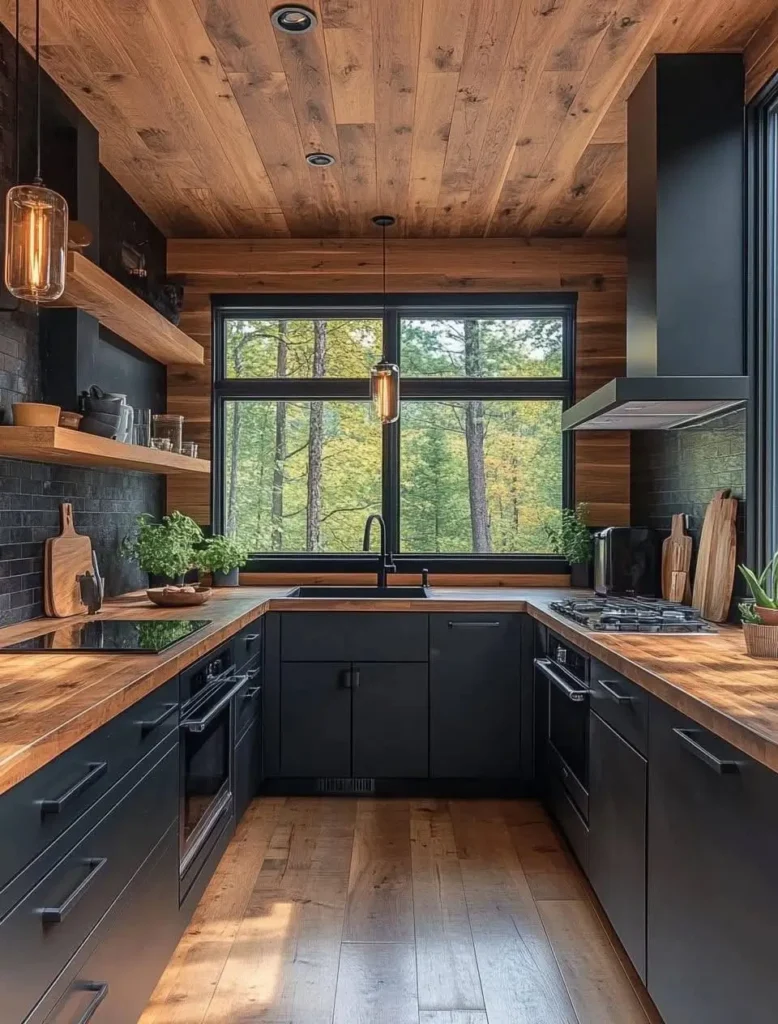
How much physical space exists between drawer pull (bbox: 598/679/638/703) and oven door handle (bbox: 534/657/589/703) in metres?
0.16

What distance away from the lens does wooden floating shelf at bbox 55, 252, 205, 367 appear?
2595 mm

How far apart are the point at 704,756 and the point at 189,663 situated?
1.36 metres

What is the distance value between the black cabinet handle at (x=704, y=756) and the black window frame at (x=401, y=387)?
2.58m

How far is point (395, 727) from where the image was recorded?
357 cm

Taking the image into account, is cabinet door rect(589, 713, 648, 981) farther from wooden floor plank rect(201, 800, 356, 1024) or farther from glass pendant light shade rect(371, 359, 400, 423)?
glass pendant light shade rect(371, 359, 400, 423)

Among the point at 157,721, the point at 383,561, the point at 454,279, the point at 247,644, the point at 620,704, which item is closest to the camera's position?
the point at 157,721

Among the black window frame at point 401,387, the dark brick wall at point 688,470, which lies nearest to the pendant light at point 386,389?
the black window frame at point 401,387

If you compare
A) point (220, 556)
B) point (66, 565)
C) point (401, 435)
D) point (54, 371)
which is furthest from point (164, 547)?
point (401, 435)

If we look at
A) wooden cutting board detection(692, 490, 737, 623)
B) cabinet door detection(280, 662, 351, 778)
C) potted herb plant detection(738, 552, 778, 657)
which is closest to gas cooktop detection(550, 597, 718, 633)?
wooden cutting board detection(692, 490, 737, 623)

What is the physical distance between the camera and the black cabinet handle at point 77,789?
1.38 m

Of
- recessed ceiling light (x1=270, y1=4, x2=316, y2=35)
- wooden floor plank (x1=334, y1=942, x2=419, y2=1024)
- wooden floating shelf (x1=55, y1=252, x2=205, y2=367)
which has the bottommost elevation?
wooden floor plank (x1=334, y1=942, x2=419, y2=1024)

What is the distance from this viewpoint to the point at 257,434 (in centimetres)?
443

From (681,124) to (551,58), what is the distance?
514 mm

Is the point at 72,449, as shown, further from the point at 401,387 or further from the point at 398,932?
the point at 401,387
